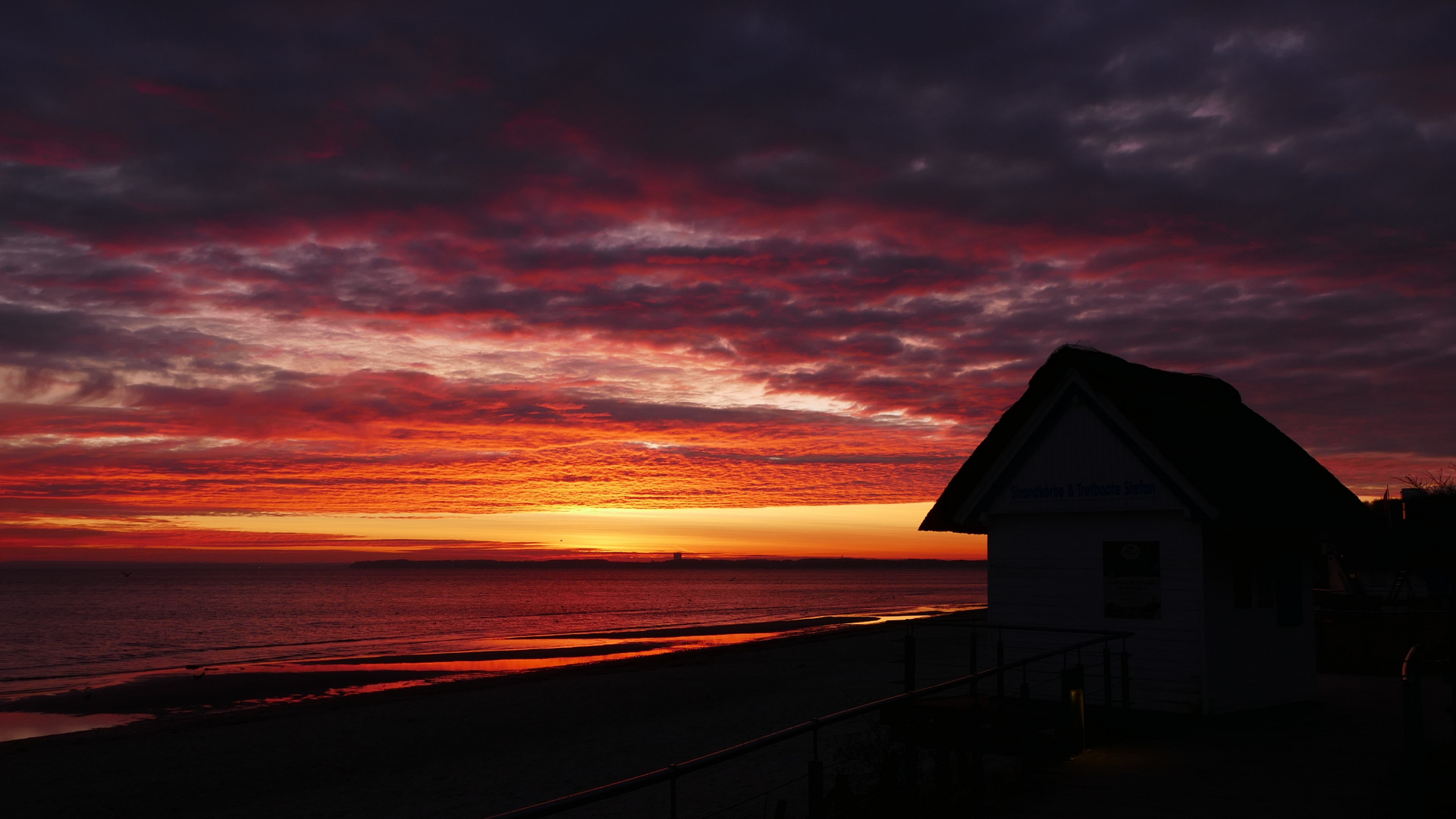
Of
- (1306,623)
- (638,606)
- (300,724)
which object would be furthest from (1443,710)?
(638,606)

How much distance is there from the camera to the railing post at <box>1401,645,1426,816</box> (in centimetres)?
824

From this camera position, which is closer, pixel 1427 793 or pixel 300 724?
pixel 1427 793

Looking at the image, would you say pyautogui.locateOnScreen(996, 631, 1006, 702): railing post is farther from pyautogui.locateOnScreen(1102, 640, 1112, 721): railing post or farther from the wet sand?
the wet sand

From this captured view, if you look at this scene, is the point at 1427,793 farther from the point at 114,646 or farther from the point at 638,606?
the point at 638,606

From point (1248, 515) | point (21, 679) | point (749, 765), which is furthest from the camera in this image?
point (21, 679)

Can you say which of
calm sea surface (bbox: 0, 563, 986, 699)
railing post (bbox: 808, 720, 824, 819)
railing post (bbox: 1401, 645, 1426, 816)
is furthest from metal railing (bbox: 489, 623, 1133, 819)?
calm sea surface (bbox: 0, 563, 986, 699)

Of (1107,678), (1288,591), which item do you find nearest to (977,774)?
(1107,678)

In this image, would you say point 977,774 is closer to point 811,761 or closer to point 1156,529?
point 811,761

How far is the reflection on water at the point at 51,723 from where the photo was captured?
1078 inches

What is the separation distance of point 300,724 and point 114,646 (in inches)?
1429

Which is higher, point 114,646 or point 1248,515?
point 1248,515

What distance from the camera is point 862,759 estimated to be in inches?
687

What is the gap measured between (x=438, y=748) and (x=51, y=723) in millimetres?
14557

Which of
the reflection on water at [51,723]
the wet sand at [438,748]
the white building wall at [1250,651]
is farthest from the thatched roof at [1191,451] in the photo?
the reflection on water at [51,723]
